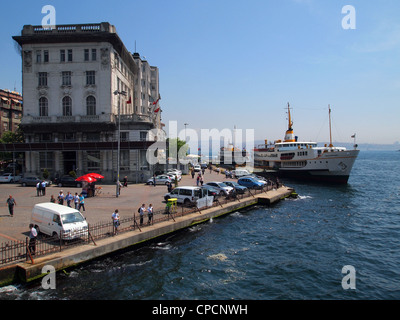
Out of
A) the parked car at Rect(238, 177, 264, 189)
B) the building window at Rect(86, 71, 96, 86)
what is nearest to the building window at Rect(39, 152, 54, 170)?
the building window at Rect(86, 71, 96, 86)

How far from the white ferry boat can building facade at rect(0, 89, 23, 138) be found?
66480 mm

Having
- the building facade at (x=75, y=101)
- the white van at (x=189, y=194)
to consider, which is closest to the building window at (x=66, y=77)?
the building facade at (x=75, y=101)

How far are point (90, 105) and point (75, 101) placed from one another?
8.04 ft

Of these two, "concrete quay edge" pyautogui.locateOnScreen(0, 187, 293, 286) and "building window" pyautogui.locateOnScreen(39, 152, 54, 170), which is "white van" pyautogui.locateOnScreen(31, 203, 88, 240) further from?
"building window" pyautogui.locateOnScreen(39, 152, 54, 170)

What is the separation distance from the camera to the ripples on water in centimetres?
1357

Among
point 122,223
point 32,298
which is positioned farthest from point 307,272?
point 32,298

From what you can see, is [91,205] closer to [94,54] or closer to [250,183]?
[250,183]

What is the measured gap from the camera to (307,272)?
16328 mm

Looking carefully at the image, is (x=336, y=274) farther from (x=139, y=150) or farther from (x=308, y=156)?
(x=308, y=156)

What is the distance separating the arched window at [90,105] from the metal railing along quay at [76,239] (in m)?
28.8

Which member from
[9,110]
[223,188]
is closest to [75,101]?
[223,188]

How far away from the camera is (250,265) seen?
1692cm

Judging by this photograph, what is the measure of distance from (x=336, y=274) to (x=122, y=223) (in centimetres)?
1359
